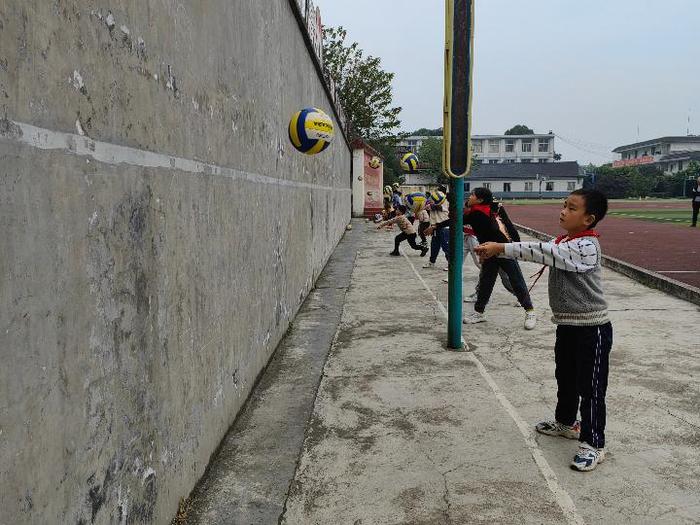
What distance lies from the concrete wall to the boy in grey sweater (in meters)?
1.79

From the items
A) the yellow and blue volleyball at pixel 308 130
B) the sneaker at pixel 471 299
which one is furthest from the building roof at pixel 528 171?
the yellow and blue volleyball at pixel 308 130

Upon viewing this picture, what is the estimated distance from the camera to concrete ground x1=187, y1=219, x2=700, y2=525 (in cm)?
310

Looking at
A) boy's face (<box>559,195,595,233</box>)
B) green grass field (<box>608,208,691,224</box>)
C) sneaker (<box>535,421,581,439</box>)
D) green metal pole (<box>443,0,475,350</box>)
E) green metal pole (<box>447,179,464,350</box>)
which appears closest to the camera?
boy's face (<box>559,195,595,233</box>)

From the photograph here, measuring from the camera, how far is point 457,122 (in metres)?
6.07

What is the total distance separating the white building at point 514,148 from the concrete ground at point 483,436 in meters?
115

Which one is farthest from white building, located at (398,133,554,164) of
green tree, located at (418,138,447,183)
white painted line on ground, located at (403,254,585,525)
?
white painted line on ground, located at (403,254,585,525)

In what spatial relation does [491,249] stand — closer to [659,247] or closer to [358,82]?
[659,247]

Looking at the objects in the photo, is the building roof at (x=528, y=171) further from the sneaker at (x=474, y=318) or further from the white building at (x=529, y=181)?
the sneaker at (x=474, y=318)

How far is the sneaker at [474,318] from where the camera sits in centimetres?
743

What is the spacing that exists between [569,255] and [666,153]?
363 feet

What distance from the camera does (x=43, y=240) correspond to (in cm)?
171

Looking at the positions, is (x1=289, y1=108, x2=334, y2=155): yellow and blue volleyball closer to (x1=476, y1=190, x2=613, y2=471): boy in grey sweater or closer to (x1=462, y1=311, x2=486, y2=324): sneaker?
(x1=462, y1=311, x2=486, y2=324): sneaker

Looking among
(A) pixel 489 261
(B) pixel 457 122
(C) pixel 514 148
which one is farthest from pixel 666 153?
(B) pixel 457 122

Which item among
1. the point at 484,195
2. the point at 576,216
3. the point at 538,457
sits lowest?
the point at 538,457
